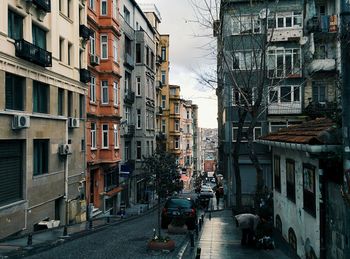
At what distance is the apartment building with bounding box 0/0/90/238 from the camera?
57.3 ft

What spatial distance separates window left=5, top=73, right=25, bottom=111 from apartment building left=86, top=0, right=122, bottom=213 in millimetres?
9886

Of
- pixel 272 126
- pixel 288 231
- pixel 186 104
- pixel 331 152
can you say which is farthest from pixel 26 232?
pixel 186 104

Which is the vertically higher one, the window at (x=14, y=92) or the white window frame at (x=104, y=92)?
the white window frame at (x=104, y=92)

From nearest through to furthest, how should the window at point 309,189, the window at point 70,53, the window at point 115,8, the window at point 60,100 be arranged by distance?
the window at point 309,189, the window at point 60,100, the window at point 70,53, the window at point 115,8

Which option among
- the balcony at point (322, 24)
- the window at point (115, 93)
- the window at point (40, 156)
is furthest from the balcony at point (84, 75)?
the balcony at point (322, 24)

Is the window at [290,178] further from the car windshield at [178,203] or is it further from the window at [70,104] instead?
the window at [70,104]

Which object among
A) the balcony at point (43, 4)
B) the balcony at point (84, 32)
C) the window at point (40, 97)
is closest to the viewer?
the balcony at point (43, 4)

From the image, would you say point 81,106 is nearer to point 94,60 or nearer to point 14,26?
point 94,60

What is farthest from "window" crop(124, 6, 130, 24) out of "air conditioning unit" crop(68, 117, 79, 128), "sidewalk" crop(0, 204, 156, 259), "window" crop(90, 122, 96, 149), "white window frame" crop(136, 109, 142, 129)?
"sidewalk" crop(0, 204, 156, 259)

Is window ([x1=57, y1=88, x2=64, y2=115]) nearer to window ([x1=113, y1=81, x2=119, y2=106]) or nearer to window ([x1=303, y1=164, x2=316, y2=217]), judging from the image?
window ([x1=113, y1=81, x2=119, y2=106])

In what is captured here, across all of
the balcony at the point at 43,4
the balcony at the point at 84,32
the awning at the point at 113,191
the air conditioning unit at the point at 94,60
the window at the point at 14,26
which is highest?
the balcony at the point at 84,32

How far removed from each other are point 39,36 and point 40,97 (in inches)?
116

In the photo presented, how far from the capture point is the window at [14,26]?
17873 mm

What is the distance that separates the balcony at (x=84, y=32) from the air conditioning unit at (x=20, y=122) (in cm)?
970
